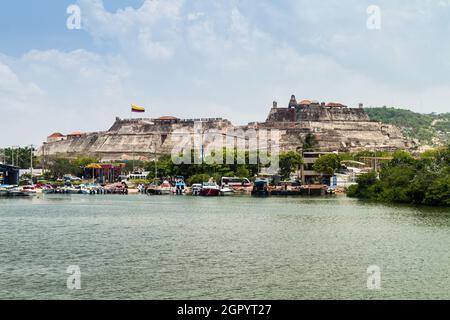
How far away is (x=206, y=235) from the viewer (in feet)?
137

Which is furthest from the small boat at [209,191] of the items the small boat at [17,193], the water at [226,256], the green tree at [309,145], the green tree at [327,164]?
the water at [226,256]

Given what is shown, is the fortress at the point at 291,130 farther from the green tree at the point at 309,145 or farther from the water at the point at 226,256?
the water at the point at 226,256

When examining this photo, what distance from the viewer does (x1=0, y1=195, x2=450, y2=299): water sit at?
83.3 feet

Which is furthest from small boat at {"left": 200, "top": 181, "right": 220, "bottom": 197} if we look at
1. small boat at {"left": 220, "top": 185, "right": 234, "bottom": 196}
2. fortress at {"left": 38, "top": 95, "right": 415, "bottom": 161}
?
fortress at {"left": 38, "top": 95, "right": 415, "bottom": 161}

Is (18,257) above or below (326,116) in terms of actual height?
below

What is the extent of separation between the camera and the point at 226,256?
32.8 metres

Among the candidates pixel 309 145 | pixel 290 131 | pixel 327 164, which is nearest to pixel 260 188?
pixel 327 164

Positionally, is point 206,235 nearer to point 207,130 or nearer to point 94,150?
point 207,130

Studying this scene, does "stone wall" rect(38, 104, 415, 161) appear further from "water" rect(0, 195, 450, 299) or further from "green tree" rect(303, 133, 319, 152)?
"water" rect(0, 195, 450, 299)

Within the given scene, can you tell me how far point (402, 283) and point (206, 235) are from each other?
54.9 ft

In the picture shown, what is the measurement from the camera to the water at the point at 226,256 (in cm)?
2538
